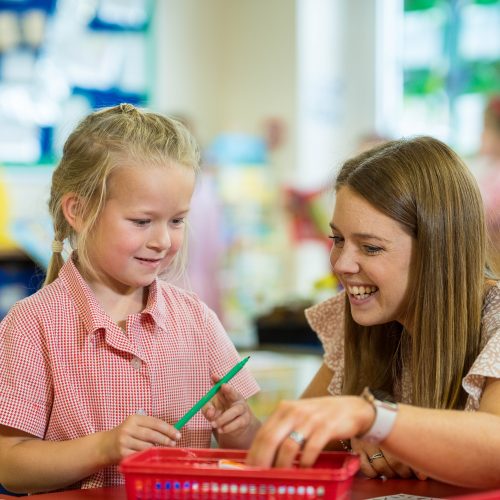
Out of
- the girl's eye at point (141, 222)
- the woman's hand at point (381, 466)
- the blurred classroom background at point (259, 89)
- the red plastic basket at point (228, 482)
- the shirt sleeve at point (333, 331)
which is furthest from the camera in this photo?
the blurred classroom background at point (259, 89)

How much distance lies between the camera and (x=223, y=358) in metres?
1.74

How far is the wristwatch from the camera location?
110 cm

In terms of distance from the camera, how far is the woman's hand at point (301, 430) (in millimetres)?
1034

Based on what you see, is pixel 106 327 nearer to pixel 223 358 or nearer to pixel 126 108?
pixel 223 358

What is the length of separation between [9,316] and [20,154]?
15.9ft

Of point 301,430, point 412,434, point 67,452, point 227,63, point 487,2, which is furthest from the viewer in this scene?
point 227,63

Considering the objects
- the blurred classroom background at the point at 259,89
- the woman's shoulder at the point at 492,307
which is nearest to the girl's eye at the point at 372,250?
the woman's shoulder at the point at 492,307

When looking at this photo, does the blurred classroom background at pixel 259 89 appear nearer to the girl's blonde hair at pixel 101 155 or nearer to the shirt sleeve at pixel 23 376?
the girl's blonde hair at pixel 101 155

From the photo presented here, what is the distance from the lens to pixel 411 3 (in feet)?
22.8

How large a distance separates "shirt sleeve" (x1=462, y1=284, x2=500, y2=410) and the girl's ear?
2.28ft

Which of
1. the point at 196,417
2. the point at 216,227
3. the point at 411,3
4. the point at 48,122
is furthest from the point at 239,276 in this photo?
the point at 196,417

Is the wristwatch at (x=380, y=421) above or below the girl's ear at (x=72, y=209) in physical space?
below

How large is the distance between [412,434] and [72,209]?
0.76 m

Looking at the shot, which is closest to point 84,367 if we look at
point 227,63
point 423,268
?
point 423,268
